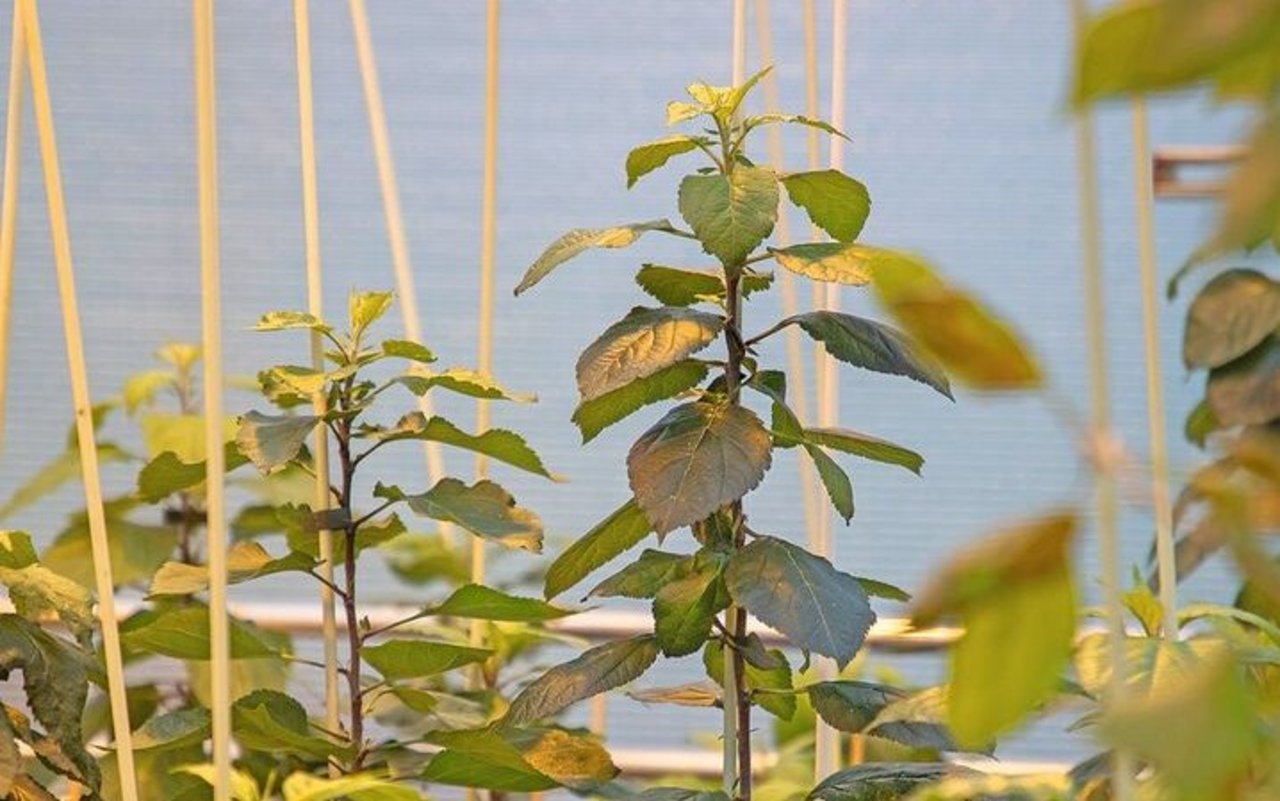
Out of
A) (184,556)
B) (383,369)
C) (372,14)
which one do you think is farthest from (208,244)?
(372,14)

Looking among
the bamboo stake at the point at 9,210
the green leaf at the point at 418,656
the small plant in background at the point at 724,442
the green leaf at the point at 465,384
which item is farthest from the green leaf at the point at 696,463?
the bamboo stake at the point at 9,210

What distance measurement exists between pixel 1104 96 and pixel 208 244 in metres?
0.52

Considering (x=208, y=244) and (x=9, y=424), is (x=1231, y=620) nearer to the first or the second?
(x=208, y=244)

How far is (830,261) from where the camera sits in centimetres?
81

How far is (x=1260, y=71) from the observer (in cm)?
19

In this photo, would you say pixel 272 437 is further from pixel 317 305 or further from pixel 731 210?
pixel 731 210

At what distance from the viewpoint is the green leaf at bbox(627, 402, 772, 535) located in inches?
30.0

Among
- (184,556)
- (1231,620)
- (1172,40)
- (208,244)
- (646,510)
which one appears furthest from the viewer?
(184,556)

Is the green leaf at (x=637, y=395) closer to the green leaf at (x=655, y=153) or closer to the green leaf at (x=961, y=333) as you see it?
the green leaf at (x=655, y=153)

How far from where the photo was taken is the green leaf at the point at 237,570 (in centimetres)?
90

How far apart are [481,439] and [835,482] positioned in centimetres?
19

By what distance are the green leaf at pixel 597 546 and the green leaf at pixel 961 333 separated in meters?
0.66

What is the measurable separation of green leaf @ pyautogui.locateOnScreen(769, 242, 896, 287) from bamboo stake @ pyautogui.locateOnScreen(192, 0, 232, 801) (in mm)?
270

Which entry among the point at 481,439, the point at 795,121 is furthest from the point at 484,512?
the point at 795,121
